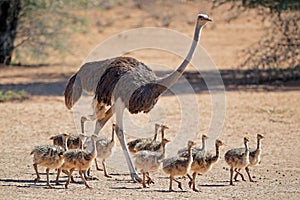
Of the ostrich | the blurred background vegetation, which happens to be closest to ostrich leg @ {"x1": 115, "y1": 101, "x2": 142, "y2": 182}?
the ostrich

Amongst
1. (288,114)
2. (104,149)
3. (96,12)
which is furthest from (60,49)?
(96,12)

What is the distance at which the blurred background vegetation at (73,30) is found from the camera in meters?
18.5

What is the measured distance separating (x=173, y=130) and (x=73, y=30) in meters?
9.01

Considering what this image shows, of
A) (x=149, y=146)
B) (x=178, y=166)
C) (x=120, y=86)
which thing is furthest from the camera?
(x=149, y=146)

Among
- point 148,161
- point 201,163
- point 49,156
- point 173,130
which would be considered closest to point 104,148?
point 148,161

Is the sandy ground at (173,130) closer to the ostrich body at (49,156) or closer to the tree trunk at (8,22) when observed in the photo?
the ostrich body at (49,156)

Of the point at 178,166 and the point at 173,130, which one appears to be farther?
the point at 173,130

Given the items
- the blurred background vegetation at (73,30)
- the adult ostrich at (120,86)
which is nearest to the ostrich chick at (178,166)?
the adult ostrich at (120,86)

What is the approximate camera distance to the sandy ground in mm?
8680

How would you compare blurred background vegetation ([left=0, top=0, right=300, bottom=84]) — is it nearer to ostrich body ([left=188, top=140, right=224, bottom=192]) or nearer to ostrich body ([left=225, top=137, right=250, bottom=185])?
ostrich body ([left=225, top=137, right=250, bottom=185])

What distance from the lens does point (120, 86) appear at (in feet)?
31.8

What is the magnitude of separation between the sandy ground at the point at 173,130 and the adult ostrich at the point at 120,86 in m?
0.79

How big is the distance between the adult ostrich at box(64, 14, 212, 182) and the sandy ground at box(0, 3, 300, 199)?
31.2 inches

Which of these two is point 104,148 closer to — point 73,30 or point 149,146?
point 149,146
